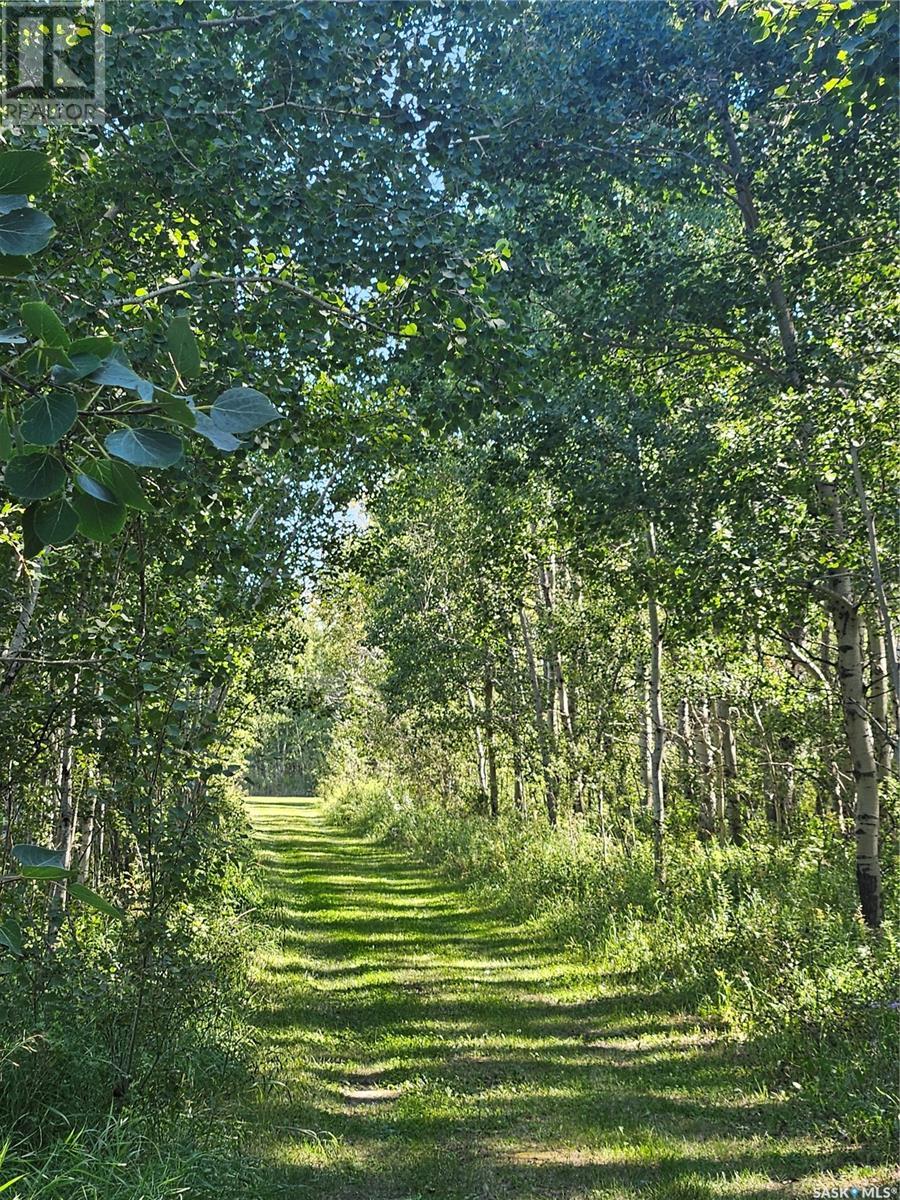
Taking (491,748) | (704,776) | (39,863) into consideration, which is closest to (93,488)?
(39,863)

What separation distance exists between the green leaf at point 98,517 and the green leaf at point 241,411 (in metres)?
0.17

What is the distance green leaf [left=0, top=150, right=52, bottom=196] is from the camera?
958mm

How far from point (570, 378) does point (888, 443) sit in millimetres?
2897

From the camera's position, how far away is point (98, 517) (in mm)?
1032

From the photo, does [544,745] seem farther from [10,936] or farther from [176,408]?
[176,408]

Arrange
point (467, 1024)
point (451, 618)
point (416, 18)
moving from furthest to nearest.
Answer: point (451, 618)
point (467, 1024)
point (416, 18)

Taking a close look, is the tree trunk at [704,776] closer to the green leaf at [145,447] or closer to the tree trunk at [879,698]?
the tree trunk at [879,698]

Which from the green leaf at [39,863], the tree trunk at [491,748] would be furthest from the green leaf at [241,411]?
the tree trunk at [491,748]

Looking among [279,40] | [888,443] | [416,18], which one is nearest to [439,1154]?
[888,443]

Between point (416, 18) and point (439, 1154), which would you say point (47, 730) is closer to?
point (439, 1154)

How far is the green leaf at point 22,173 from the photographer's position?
3.14ft

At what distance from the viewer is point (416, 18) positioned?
4.74 meters

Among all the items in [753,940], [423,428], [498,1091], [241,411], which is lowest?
[498,1091]

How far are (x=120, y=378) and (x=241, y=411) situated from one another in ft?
0.45
